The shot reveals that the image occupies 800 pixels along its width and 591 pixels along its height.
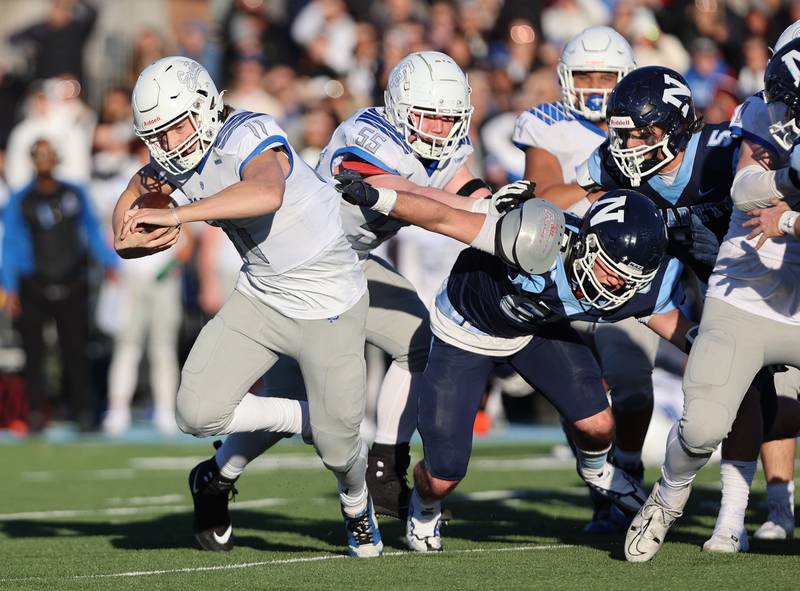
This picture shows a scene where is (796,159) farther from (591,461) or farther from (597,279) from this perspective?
(591,461)

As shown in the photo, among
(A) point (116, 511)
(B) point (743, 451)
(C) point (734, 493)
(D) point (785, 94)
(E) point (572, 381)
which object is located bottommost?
(A) point (116, 511)

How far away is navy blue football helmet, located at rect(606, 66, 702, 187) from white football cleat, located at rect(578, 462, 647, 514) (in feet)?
3.98

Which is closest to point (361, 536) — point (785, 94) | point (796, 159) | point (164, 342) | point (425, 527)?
point (425, 527)

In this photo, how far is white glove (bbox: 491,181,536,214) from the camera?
5.06 meters

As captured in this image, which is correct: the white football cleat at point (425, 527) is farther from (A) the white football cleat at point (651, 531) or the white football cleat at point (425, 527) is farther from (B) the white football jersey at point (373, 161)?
(B) the white football jersey at point (373, 161)

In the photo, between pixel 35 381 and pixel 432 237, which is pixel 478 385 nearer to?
pixel 432 237

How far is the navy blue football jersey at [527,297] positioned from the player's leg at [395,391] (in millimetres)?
434

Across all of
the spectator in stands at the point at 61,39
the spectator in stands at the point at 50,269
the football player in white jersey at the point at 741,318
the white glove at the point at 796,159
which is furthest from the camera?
the spectator in stands at the point at 61,39

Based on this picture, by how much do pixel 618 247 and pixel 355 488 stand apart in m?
1.36

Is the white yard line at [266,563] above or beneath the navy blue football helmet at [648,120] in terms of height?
beneath

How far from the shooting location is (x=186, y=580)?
4754mm

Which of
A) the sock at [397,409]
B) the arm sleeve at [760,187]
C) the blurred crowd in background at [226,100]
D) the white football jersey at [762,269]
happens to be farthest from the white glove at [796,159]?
the blurred crowd in background at [226,100]

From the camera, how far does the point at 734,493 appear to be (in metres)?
5.40

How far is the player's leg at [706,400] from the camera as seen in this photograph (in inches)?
188
